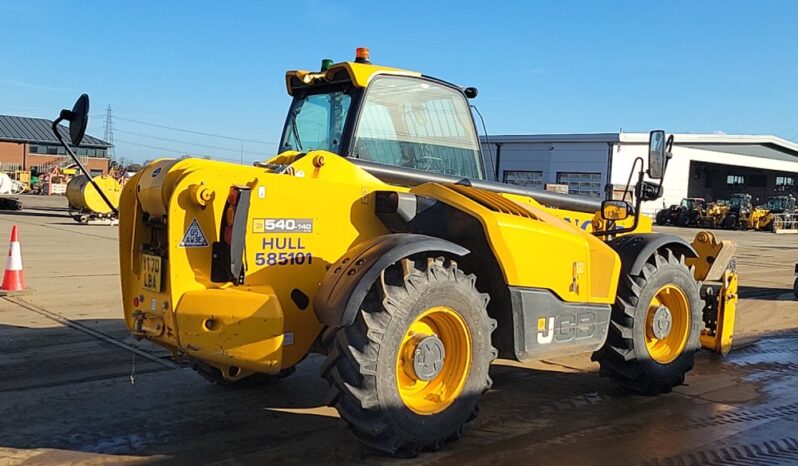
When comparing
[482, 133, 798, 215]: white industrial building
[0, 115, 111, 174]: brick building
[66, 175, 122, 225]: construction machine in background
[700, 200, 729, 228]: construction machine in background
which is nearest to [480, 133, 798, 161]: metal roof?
[482, 133, 798, 215]: white industrial building

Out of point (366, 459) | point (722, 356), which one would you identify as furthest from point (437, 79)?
point (722, 356)

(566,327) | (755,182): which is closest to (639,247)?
(566,327)

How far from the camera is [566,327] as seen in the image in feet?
15.4

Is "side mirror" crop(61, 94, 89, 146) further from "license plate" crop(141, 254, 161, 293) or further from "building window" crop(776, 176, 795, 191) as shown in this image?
"building window" crop(776, 176, 795, 191)

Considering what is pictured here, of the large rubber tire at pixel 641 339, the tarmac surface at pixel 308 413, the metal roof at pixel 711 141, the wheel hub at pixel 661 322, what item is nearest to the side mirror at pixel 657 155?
the large rubber tire at pixel 641 339

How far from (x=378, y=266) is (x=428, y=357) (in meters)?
0.67

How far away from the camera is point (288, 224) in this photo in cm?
397

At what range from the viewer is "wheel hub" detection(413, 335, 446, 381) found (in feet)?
13.0

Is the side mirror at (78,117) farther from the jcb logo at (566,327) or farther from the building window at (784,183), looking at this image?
the building window at (784,183)

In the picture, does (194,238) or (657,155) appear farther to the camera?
(657,155)

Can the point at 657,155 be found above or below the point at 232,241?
above

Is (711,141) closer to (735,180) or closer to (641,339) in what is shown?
(735,180)

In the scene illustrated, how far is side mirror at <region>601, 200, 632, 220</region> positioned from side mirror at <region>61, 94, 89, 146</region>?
3.83 metres

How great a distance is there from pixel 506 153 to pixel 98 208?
28.2 meters
